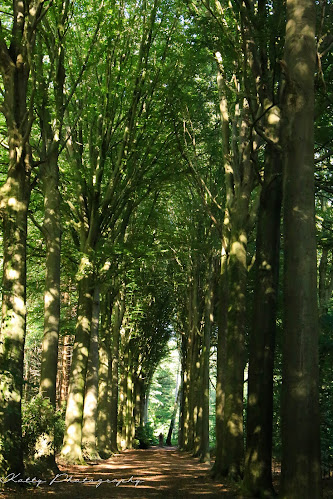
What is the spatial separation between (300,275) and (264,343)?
3.36m

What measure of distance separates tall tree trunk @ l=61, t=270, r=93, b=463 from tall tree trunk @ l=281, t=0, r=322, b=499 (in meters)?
9.53

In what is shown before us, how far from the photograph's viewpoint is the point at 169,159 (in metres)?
18.6

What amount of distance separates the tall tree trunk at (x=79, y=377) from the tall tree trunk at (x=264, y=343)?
6688 mm

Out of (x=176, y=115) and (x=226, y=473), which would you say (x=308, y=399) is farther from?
(x=176, y=115)

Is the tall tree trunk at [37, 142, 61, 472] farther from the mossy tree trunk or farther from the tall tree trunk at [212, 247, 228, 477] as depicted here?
the tall tree trunk at [212, 247, 228, 477]

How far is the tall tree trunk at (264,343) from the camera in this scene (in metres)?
8.91

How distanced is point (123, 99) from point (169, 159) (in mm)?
2544

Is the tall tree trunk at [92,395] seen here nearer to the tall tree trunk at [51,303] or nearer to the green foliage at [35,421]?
the tall tree trunk at [51,303]

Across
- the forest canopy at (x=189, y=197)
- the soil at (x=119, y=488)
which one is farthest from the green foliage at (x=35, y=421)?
the soil at (x=119, y=488)

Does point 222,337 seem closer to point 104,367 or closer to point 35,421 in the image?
point 35,421

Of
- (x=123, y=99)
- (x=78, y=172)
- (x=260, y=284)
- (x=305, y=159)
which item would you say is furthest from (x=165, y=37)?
(x=305, y=159)

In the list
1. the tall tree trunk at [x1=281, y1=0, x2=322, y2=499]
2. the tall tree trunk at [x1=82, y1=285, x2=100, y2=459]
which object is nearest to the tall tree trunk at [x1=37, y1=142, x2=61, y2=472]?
the tall tree trunk at [x1=82, y1=285, x2=100, y2=459]

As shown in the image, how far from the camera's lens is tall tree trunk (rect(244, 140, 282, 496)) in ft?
29.2

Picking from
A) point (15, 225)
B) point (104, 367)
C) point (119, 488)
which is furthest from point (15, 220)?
point (104, 367)
